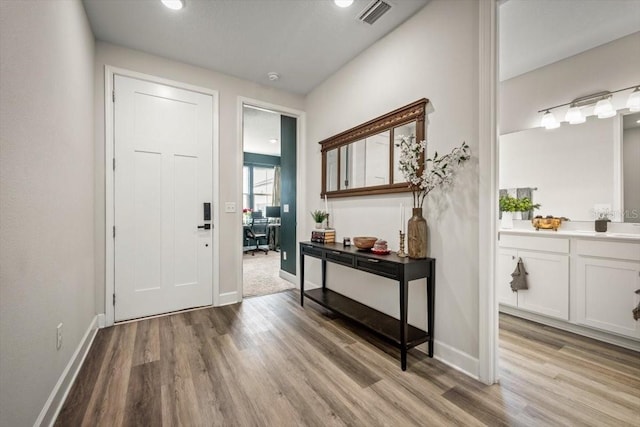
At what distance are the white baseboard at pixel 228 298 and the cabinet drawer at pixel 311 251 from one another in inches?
39.8

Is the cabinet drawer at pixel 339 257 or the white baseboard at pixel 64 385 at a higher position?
the cabinet drawer at pixel 339 257

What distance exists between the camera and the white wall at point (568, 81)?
2.41m

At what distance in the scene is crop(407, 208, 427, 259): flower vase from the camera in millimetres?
2014

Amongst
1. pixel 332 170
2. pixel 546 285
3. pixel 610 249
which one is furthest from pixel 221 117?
pixel 610 249

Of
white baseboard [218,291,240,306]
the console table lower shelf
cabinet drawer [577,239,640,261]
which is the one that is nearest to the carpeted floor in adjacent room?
white baseboard [218,291,240,306]

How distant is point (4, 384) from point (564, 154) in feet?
14.1

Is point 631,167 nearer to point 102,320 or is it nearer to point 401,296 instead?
point 401,296

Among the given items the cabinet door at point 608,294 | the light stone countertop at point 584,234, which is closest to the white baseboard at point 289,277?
the light stone countertop at point 584,234

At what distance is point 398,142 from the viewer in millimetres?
2312

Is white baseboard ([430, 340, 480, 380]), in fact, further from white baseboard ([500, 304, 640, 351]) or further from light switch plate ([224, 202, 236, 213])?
light switch plate ([224, 202, 236, 213])

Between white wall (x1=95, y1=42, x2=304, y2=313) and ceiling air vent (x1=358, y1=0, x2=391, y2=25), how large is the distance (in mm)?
1586

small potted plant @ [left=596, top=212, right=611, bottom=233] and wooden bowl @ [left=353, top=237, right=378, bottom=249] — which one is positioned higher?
small potted plant @ [left=596, top=212, right=611, bottom=233]

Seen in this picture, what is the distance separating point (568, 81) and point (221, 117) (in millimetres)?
3753

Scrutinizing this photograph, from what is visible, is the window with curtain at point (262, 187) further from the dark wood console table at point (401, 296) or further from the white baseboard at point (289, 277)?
the dark wood console table at point (401, 296)
